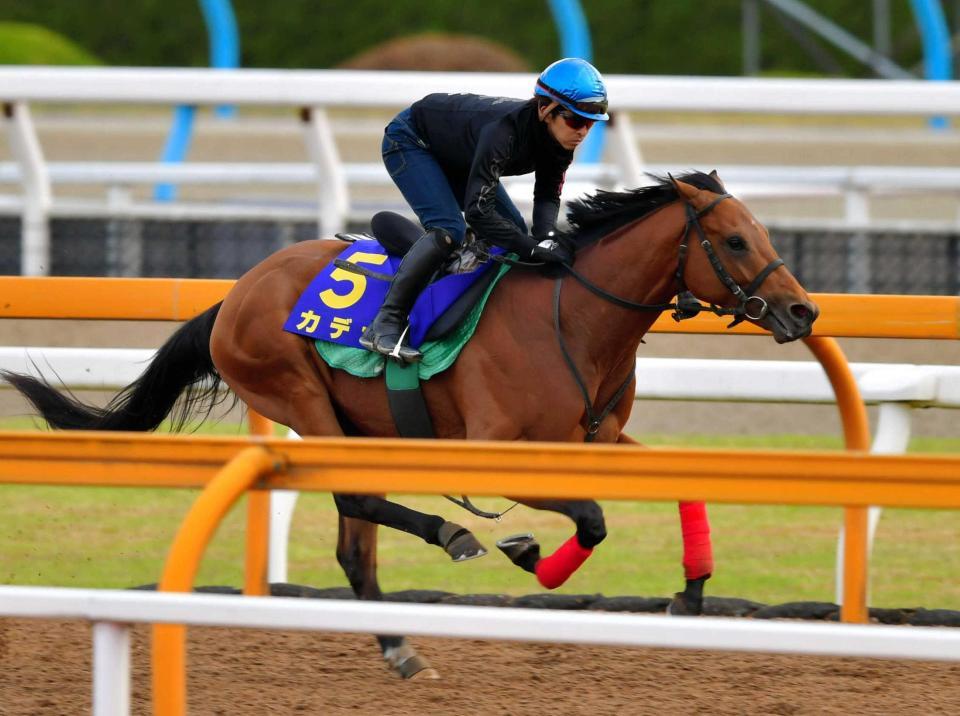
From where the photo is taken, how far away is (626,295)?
3.98 m

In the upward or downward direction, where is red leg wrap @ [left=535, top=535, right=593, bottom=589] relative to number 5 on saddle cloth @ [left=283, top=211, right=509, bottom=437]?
downward

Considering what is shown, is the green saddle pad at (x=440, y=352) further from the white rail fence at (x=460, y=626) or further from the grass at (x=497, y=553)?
the white rail fence at (x=460, y=626)

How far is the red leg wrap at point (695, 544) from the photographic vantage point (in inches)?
160

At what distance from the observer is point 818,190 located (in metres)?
10.8

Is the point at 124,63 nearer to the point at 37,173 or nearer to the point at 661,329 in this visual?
the point at 37,173

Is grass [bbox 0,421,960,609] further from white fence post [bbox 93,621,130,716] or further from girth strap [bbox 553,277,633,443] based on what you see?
white fence post [bbox 93,621,130,716]

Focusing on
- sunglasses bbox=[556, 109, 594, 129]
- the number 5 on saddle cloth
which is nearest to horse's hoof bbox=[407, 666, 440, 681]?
the number 5 on saddle cloth

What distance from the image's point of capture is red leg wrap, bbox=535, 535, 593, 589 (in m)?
3.87

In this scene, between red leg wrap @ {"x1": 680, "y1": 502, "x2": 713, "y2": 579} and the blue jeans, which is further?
the blue jeans

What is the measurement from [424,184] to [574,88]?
588 mm

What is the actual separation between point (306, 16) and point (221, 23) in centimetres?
657

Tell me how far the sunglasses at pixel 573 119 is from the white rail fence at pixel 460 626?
1978 mm

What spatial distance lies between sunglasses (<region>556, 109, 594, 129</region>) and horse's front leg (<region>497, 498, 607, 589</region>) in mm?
1002

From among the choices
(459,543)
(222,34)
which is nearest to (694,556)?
(459,543)
